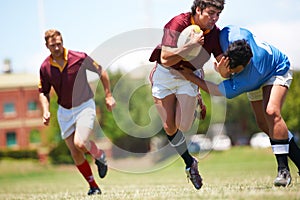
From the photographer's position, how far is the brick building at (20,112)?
60.2 meters

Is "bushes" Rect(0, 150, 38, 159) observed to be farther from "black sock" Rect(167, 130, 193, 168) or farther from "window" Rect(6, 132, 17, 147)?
"black sock" Rect(167, 130, 193, 168)

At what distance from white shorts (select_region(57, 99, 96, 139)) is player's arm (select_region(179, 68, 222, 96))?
2.04m

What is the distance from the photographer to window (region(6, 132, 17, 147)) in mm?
62725

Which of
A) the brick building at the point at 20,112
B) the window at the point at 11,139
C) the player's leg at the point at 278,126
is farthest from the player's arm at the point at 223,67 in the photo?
the window at the point at 11,139

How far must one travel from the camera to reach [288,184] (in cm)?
696

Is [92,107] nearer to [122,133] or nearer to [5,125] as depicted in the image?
[122,133]

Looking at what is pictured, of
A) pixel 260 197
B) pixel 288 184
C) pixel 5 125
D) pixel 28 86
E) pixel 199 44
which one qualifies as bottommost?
pixel 5 125

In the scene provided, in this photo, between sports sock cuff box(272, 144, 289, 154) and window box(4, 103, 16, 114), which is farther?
Result: window box(4, 103, 16, 114)

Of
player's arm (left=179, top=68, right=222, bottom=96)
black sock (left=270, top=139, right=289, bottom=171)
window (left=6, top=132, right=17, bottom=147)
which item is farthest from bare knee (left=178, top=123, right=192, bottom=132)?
window (left=6, top=132, right=17, bottom=147)

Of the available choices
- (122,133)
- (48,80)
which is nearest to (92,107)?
(48,80)

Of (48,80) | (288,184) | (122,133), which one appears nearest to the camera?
(288,184)

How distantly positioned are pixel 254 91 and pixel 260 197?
2011 mm

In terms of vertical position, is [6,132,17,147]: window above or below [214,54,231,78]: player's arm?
below

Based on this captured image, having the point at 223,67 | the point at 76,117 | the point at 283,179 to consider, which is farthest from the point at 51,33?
the point at 283,179
